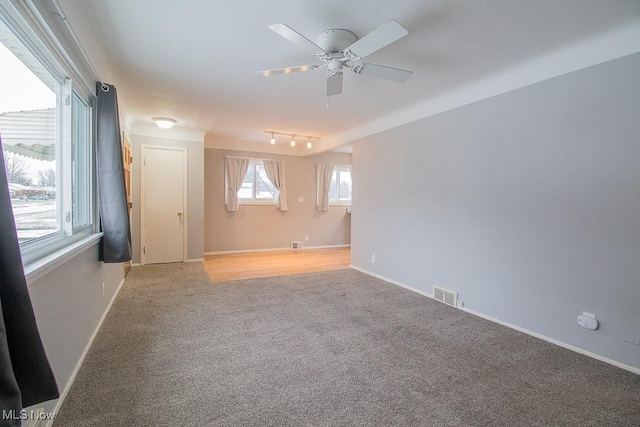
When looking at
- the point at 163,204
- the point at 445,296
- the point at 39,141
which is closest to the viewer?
the point at 39,141

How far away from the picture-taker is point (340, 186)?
792 centimetres

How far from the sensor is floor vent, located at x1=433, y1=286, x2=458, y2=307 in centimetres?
351

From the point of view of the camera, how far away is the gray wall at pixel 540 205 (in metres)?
2.26

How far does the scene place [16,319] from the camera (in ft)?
3.49

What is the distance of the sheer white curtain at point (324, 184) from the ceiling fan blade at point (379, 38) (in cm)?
518

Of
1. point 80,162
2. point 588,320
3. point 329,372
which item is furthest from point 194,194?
point 588,320

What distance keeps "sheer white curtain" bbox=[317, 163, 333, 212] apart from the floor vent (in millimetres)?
4135

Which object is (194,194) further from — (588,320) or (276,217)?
(588,320)

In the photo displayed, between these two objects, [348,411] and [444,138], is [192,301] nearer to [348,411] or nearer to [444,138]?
[348,411]

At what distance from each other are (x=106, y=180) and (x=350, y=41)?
2.41m

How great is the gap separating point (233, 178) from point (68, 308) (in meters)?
4.80

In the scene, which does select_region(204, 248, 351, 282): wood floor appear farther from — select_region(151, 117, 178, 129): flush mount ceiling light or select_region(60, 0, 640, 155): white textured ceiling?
select_region(60, 0, 640, 155): white textured ceiling

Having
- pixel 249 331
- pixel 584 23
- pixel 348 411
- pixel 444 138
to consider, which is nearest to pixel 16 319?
pixel 348 411

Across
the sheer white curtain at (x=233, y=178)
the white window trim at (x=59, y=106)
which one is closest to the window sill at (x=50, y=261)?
the white window trim at (x=59, y=106)
